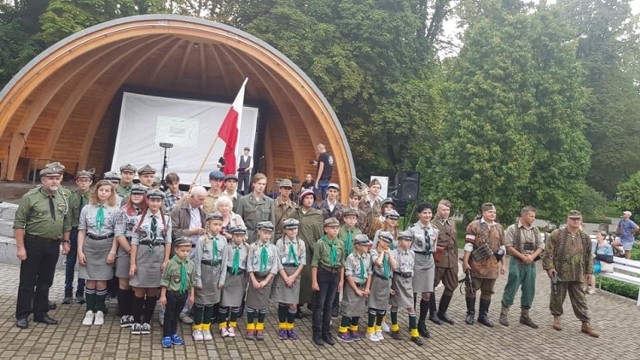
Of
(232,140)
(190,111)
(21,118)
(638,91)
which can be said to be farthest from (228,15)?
(638,91)

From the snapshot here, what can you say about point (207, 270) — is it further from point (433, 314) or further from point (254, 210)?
point (433, 314)

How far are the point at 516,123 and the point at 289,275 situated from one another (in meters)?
15.1

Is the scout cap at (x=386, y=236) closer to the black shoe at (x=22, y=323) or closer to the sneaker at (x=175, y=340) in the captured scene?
the sneaker at (x=175, y=340)

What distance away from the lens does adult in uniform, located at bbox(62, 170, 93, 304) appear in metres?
5.72

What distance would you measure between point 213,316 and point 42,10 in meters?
22.2

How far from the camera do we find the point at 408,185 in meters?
13.4

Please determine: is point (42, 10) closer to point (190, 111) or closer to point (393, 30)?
point (190, 111)

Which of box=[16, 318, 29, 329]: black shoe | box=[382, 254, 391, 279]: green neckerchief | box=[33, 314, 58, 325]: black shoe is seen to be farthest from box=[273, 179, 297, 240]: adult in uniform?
box=[16, 318, 29, 329]: black shoe

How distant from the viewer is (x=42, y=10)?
22.4m

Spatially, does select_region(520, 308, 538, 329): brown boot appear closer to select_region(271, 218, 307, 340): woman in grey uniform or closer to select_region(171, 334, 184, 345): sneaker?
select_region(271, 218, 307, 340): woman in grey uniform

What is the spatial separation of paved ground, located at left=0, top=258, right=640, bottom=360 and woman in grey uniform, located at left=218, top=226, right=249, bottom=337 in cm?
27

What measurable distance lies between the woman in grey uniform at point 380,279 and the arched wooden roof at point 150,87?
7941 millimetres

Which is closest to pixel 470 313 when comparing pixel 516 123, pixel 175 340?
pixel 175 340

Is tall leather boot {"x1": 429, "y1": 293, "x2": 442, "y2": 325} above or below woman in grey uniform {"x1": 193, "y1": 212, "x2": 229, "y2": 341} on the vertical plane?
below
